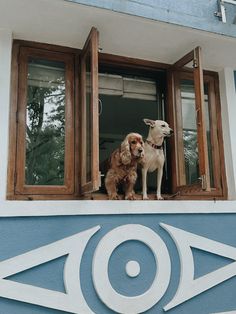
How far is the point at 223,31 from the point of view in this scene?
88.3 inches

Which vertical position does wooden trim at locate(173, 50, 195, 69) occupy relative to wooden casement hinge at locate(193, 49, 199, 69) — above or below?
above

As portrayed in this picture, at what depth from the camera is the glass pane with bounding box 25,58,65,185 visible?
6.79ft

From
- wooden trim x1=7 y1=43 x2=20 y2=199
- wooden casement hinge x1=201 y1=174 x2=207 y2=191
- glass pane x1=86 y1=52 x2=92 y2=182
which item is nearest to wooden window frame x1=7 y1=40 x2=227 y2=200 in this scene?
wooden trim x1=7 y1=43 x2=20 y2=199

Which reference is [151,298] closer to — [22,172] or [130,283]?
[130,283]

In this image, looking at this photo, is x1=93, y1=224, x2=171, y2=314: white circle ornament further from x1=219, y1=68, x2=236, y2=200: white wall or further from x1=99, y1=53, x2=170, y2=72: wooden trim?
x1=99, y1=53, x2=170, y2=72: wooden trim

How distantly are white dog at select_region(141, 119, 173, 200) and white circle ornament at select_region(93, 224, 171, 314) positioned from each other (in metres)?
0.27

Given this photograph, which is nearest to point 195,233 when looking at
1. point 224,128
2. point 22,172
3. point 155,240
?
point 155,240

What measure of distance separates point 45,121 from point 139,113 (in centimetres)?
107

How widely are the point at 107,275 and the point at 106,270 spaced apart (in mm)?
29

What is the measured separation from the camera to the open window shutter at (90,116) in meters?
1.84

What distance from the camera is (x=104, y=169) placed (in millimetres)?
2244

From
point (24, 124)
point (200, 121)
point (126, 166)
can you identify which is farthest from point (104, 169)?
point (200, 121)

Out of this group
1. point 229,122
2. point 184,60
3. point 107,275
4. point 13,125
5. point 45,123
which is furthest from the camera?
point 229,122

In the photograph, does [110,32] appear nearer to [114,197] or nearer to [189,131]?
[189,131]
